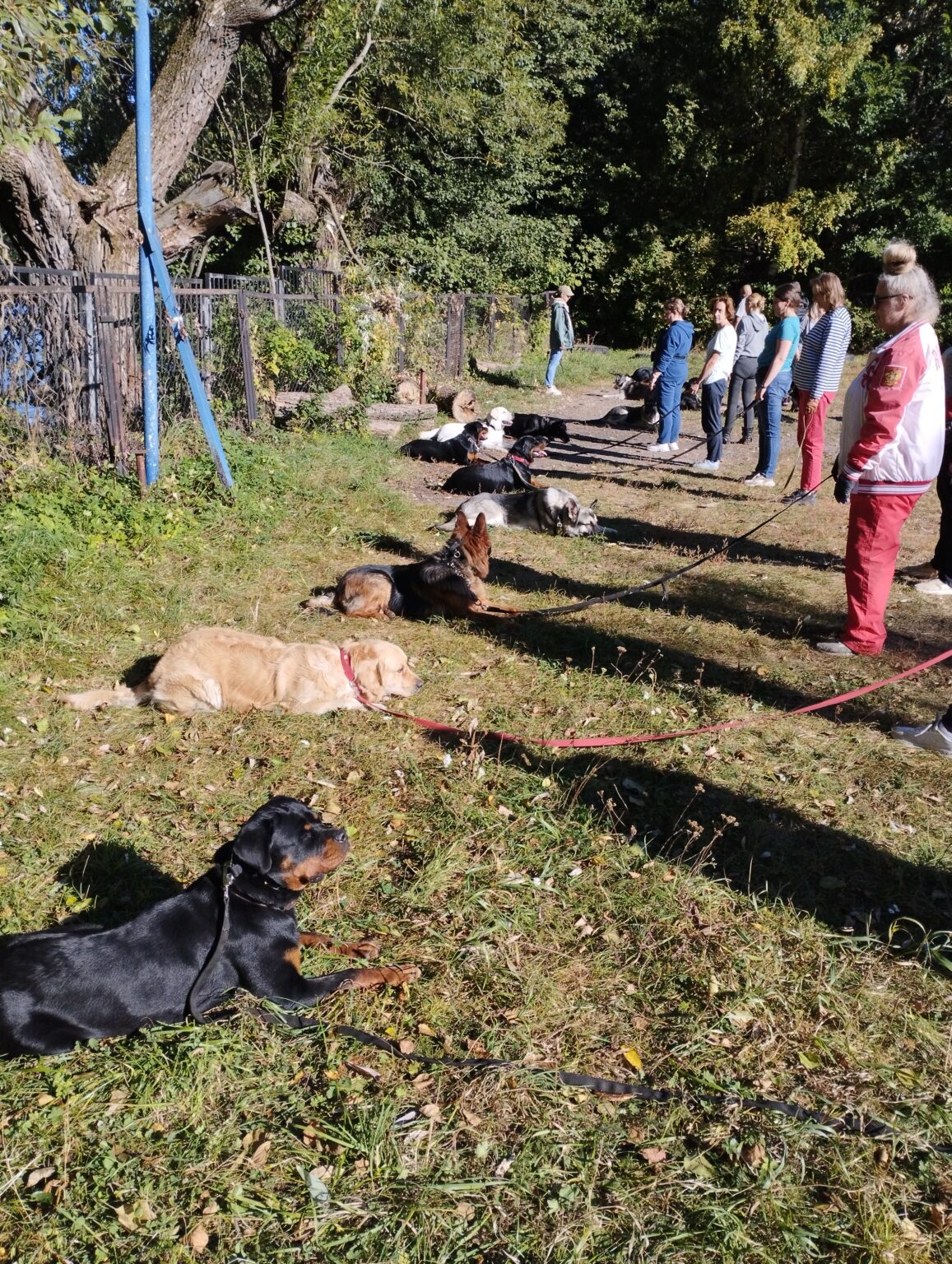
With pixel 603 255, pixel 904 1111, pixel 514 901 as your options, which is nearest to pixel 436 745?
pixel 514 901

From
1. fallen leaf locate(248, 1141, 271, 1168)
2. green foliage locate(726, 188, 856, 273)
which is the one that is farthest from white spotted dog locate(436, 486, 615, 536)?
green foliage locate(726, 188, 856, 273)

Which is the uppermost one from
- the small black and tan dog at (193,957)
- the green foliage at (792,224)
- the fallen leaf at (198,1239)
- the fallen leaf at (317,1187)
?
the green foliage at (792,224)

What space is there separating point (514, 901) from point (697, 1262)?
1558 millimetres

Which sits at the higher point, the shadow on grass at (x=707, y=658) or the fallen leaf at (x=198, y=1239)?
the shadow on grass at (x=707, y=658)

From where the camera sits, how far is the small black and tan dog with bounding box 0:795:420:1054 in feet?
9.14

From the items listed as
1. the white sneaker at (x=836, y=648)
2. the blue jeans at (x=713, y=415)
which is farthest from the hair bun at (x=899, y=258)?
the blue jeans at (x=713, y=415)

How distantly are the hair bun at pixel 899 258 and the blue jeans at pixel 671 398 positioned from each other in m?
7.11

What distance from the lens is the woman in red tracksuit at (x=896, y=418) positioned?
17.2 feet

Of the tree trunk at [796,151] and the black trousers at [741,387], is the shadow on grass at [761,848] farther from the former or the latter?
the tree trunk at [796,151]

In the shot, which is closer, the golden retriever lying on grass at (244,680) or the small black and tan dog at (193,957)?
the small black and tan dog at (193,957)

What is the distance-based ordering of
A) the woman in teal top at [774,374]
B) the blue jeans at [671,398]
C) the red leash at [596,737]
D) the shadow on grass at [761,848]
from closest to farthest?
the shadow on grass at [761,848] → the red leash at [596,737] → the woman in teal top at [774,374] → the blue jeans at [671,398]

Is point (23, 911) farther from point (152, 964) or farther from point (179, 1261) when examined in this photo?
point (179, 1261)

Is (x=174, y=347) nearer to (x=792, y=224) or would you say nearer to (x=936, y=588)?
(x=936, y=588)

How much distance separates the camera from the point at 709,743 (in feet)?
16.7
